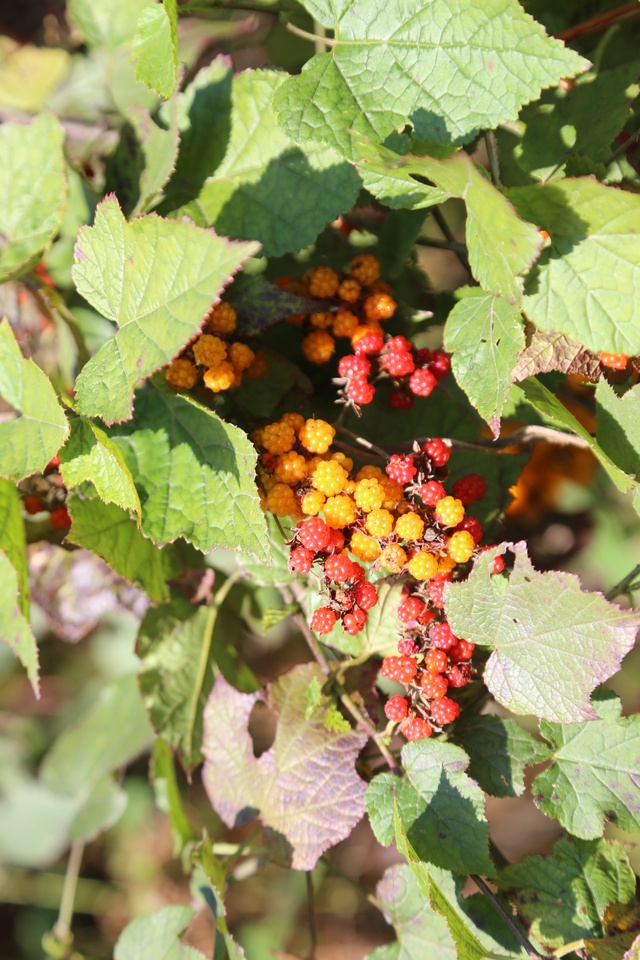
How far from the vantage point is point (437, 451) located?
1.60 metres

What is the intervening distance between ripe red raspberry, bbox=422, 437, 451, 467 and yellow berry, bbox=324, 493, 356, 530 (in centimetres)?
23

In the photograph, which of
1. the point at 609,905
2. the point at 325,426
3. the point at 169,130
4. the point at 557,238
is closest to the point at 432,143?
the point at 557,238

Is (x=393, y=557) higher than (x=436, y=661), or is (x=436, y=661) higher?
(x=393, y=557)

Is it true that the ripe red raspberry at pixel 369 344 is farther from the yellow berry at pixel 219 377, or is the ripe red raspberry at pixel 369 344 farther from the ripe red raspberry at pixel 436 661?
the ripe red raspberry at pixel 436 661

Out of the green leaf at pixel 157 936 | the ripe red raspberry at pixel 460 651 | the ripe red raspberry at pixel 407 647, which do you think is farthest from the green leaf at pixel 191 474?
the green leaf at pixel 157 936

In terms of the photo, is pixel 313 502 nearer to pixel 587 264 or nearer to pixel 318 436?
pixel 318 436

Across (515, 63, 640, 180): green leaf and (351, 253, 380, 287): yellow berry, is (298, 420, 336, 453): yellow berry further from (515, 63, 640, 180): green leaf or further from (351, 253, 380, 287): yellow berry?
(515, 63, 640, 180): green leaf

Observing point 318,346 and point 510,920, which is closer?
point 510,920

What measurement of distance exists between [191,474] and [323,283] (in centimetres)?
53

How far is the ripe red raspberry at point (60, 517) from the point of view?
197 centimetres

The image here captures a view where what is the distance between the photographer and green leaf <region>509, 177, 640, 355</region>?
1.44m

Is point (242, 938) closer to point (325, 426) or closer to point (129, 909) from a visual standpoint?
point (129, 909)

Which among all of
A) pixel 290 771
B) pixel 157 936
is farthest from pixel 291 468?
pixel 157 936

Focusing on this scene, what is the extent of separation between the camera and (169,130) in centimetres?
187
